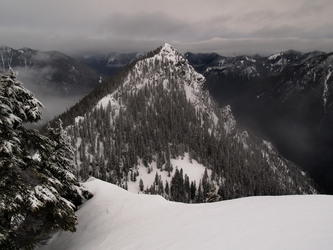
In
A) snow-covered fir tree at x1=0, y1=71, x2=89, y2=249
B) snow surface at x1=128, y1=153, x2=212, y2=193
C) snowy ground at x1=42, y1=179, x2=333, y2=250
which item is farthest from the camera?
snow surface at x1=128, y1=153, x2=212, y2=193

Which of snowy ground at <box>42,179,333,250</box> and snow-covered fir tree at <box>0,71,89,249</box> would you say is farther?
snow-covered fir tree at <box>0,71,89,249</box>

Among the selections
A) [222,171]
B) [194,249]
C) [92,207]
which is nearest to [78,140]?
[222,171]

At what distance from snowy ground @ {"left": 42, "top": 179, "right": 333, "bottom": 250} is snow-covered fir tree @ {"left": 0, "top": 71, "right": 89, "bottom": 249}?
2.90 meters

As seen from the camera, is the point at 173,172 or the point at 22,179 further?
the point at 173,172

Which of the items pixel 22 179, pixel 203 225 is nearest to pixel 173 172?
pixel 203 225

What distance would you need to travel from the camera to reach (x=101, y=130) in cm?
19438

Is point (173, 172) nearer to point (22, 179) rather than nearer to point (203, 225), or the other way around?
point (203, 225)

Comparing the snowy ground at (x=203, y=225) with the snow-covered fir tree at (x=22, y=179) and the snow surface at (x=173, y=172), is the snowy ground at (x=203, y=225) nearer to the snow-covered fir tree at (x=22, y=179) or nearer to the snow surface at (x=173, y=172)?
the snow-covered fir tree at (x=22, y=179)

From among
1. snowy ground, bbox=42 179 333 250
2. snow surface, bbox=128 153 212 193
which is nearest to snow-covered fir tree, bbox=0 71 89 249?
snowy ground, bbox=42 179 333 250

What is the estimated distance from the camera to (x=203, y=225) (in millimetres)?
12227

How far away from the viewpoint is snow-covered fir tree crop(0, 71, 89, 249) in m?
11.9

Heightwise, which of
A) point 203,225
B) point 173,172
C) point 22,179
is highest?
point 22,179

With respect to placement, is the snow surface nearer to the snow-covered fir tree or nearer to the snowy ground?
the snowy ground

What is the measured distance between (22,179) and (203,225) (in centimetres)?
843
